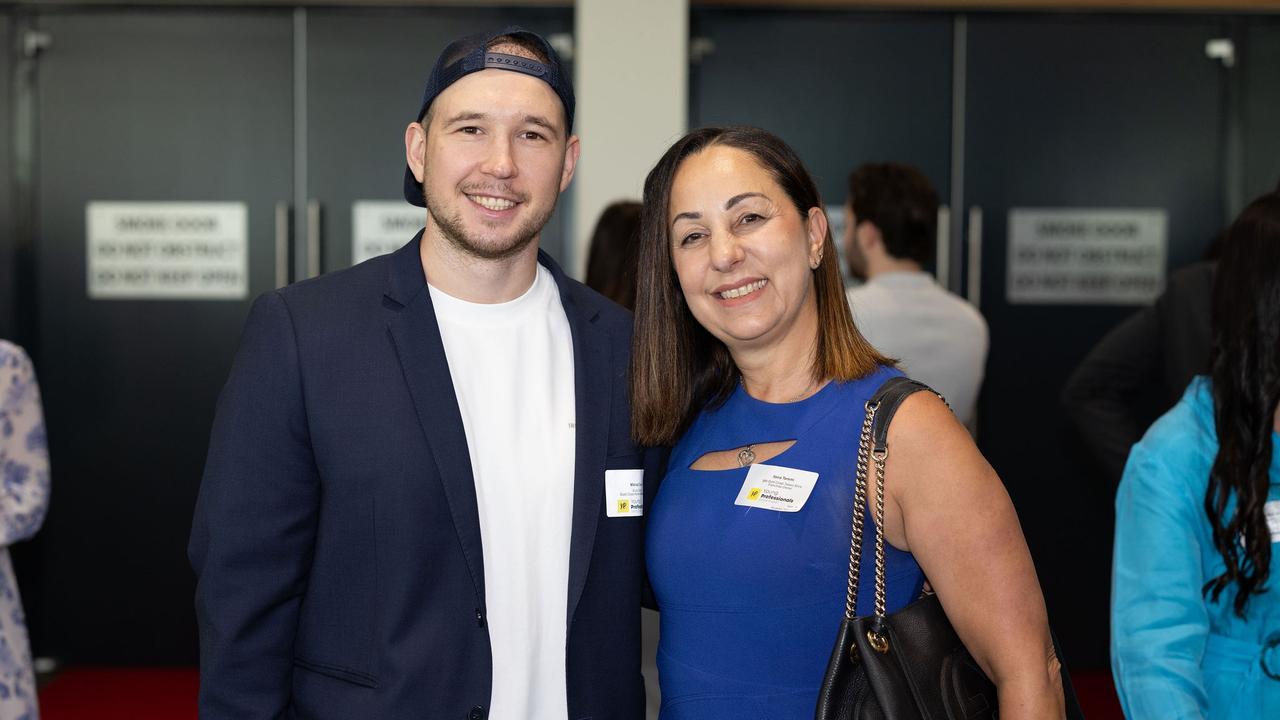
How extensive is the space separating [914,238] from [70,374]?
3.42 metres

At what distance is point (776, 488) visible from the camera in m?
1.67

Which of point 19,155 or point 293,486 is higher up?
point 19,155

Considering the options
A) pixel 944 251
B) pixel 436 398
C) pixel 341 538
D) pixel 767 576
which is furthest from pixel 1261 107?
pixel 341 538

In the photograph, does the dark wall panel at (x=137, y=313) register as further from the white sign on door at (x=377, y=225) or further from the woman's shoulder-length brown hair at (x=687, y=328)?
the woman's shoulder-length brown hair at (x=687, y=328)

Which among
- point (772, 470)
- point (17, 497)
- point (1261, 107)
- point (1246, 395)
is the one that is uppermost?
point (1261, 107)

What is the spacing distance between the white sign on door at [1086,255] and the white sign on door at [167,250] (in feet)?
10.3

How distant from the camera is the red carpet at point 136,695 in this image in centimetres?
431

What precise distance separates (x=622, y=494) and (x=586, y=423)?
125mm

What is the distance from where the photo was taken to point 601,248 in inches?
123

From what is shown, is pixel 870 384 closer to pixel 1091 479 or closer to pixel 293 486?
pixel 293 486

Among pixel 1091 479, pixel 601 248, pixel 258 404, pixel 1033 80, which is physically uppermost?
pixel 1033 80

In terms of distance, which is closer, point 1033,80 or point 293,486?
point 293,486

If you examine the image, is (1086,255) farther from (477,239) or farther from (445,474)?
(445,474)

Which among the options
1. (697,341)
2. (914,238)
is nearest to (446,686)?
(697,341)
